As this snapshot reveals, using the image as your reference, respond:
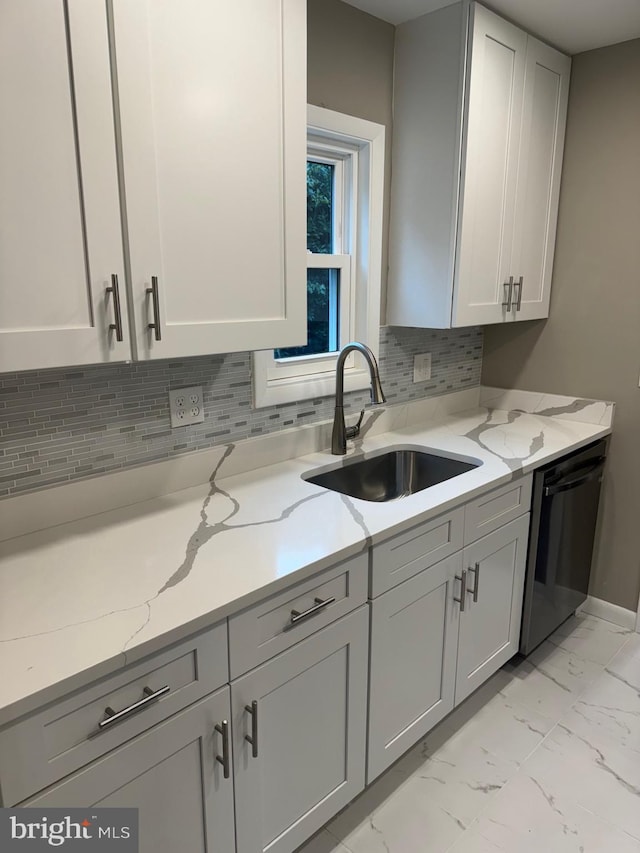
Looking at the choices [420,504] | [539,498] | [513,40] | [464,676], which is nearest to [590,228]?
[513,40]

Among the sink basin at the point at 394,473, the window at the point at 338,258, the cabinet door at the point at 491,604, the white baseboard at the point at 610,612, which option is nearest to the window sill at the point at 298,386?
the window at the point at 338,258

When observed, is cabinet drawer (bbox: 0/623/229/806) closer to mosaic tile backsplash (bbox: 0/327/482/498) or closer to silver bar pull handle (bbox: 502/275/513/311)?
mosaic tile backsplash (bbox: 0/327/482/498)

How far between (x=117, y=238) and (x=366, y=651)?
3.77 feet

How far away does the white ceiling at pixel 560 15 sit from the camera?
1928 millimetres

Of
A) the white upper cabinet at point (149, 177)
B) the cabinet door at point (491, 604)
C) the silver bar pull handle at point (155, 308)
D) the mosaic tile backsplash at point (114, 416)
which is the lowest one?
the cabinet door at point (491, 604)

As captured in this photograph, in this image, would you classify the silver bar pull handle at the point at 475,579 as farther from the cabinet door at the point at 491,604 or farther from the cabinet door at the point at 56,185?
the cabinet door at the point at 56,185

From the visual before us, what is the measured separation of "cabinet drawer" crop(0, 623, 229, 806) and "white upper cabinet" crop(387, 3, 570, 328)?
148cm

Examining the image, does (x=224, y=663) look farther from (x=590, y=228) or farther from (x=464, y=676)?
(x=590, y=228)

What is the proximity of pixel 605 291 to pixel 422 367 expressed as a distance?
810 millimetres

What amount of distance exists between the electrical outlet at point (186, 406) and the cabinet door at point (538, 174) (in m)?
1.37

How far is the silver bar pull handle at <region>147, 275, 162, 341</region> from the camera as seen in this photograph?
1229 mm

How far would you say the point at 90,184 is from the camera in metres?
1.12

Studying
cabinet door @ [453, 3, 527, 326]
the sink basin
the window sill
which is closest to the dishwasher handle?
the sink basin

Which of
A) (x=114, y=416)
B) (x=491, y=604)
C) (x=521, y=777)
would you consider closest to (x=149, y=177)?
(x=114, y=416)
